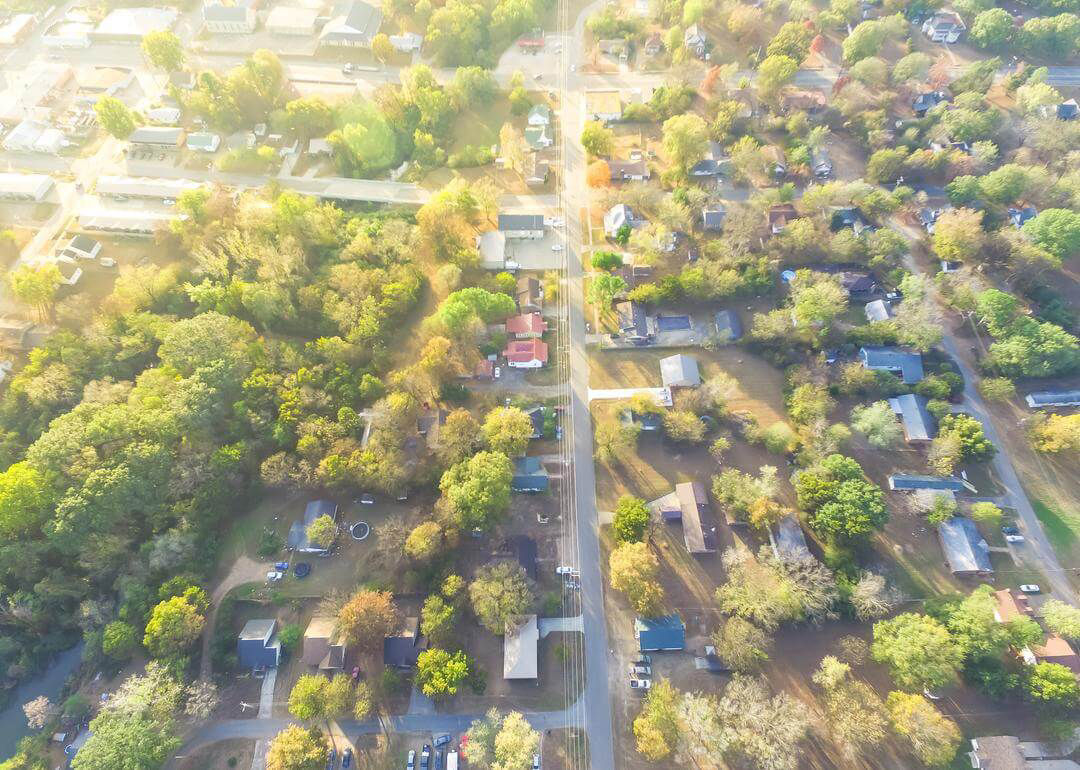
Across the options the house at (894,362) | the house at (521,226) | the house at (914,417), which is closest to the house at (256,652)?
the house at (521,226)

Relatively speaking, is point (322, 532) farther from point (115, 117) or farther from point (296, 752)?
point (115, 117)

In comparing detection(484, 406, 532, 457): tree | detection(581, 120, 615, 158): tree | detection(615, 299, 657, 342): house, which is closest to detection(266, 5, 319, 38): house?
detection(581, 120, 615, 158): tree

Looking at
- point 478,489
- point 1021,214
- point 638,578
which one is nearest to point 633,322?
point 478,489

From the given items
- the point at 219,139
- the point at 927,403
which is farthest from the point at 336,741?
the point at 219,139

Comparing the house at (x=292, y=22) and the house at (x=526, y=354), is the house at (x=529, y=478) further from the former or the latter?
the house at (x=292, y=22)

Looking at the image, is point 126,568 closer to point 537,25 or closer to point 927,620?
point 927,620

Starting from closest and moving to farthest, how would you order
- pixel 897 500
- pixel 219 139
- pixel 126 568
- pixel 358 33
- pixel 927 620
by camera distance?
pixel 927 620
pixel 126 568
pixel 897 500
pixel 219 139
pixel 358 33

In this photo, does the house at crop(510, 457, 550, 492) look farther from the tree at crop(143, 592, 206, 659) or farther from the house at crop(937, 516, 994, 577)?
the house at crop(937, 516, 994, 577)
